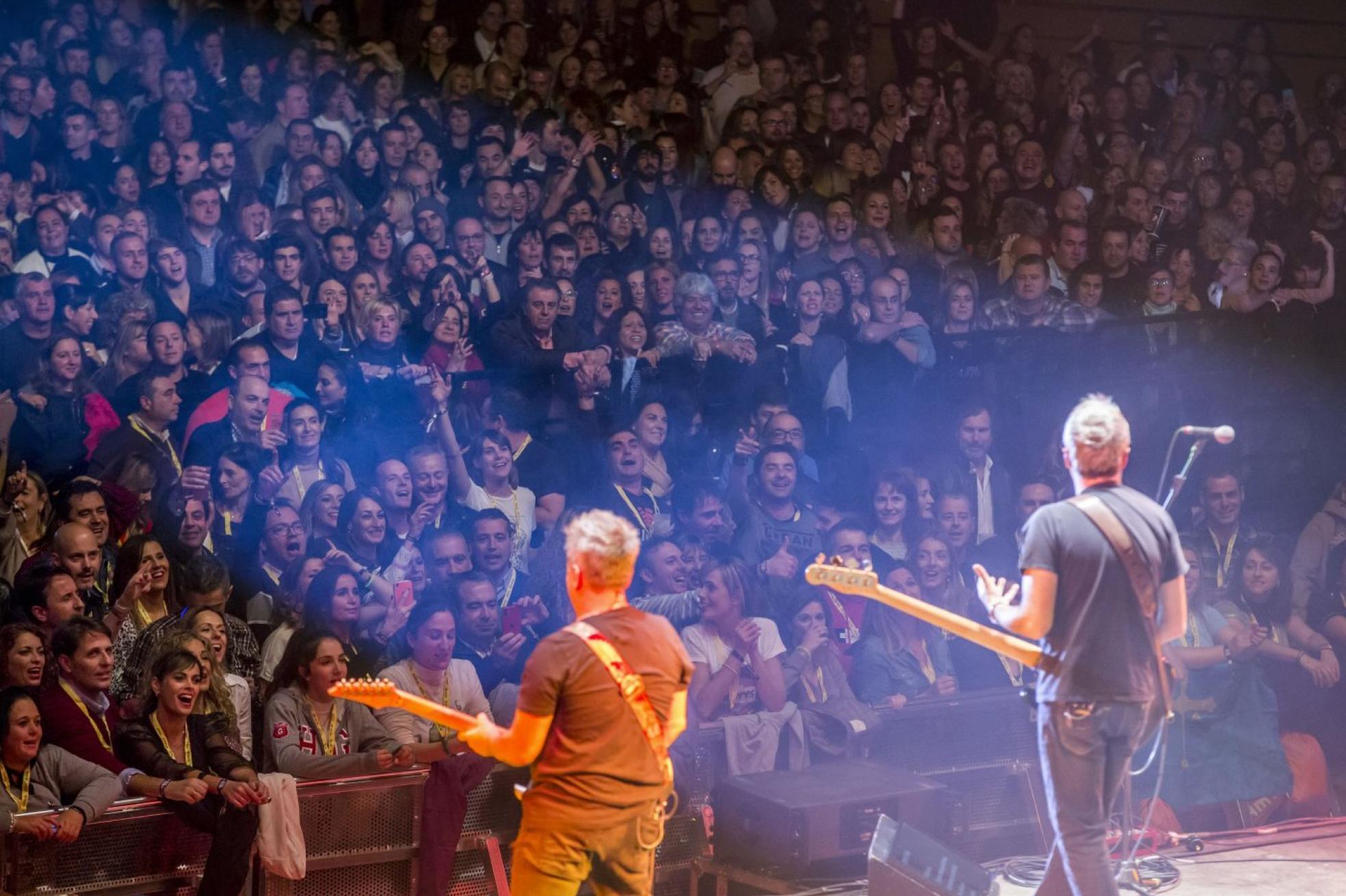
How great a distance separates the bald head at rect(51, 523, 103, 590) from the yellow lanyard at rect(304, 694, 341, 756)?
38.2 inches

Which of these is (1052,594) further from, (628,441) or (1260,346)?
(1260,346)

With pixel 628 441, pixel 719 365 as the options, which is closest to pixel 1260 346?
pixel 719 365

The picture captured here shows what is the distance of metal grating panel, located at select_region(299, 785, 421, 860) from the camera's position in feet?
17.2

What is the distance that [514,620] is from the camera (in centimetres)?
649

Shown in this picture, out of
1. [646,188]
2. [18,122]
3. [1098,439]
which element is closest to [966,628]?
[1098,439]

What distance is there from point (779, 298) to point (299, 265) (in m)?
2.61

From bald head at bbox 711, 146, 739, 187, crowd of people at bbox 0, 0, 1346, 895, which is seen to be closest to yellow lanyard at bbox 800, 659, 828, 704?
crowd of people at bbox 0, 0, 1346, 895

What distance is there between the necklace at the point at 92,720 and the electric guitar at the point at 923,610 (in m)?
2.64

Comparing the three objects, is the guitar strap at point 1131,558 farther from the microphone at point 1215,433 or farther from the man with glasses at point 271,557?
the man with glasses at point 271,557

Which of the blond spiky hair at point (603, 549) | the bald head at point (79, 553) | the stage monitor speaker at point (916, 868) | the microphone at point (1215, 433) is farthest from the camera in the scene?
the bald head at point (79, 553)

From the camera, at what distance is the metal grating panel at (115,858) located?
4.78 m

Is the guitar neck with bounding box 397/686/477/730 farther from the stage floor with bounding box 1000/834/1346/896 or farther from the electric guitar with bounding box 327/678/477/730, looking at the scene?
the stage floor with bounding box 1000/834/1346/896

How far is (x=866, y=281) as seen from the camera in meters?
8.50

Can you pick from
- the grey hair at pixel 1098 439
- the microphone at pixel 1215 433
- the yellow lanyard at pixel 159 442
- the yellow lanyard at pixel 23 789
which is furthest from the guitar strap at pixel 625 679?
the yellow lanyard at pixel 159 442
